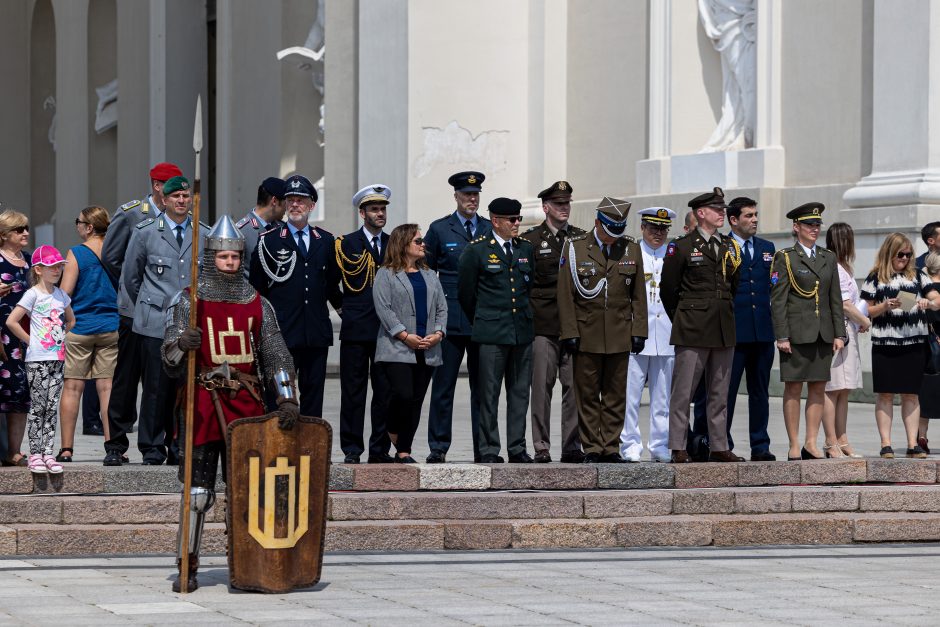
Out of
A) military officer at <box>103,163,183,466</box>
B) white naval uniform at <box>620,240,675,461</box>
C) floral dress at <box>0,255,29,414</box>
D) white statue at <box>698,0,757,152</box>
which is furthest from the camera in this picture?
white statue at <box>698,0,757,152</box>

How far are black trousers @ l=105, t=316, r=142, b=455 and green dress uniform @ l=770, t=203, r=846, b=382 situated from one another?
3999 mm

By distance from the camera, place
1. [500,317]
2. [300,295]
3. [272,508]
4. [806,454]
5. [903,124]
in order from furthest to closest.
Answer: [903,124], [806,454], [500,317], [300,295], [272,508]

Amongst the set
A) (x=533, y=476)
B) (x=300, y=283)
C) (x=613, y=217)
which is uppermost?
(x=613, y=217)

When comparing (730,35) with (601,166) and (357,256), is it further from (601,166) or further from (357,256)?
(357,256)

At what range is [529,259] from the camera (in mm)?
11023

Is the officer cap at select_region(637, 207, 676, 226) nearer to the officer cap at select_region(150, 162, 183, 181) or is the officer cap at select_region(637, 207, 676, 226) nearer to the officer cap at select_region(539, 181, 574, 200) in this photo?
the officer cap at select_region(539, 181, 574, 200)

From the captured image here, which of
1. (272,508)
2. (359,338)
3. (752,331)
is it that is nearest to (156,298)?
(359,338)

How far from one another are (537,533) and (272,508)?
6.90ft

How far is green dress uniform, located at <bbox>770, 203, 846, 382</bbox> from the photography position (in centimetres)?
1134

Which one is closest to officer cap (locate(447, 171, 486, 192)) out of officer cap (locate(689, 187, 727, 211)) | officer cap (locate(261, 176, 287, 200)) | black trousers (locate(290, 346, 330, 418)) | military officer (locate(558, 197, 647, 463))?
military officer (locate(558, 197, 647, 463))

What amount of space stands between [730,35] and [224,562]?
11.2 metres

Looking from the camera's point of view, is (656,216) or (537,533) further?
(656,216)

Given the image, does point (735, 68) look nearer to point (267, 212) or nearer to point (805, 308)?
point (805, 308)

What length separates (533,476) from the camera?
1023 centimetres
